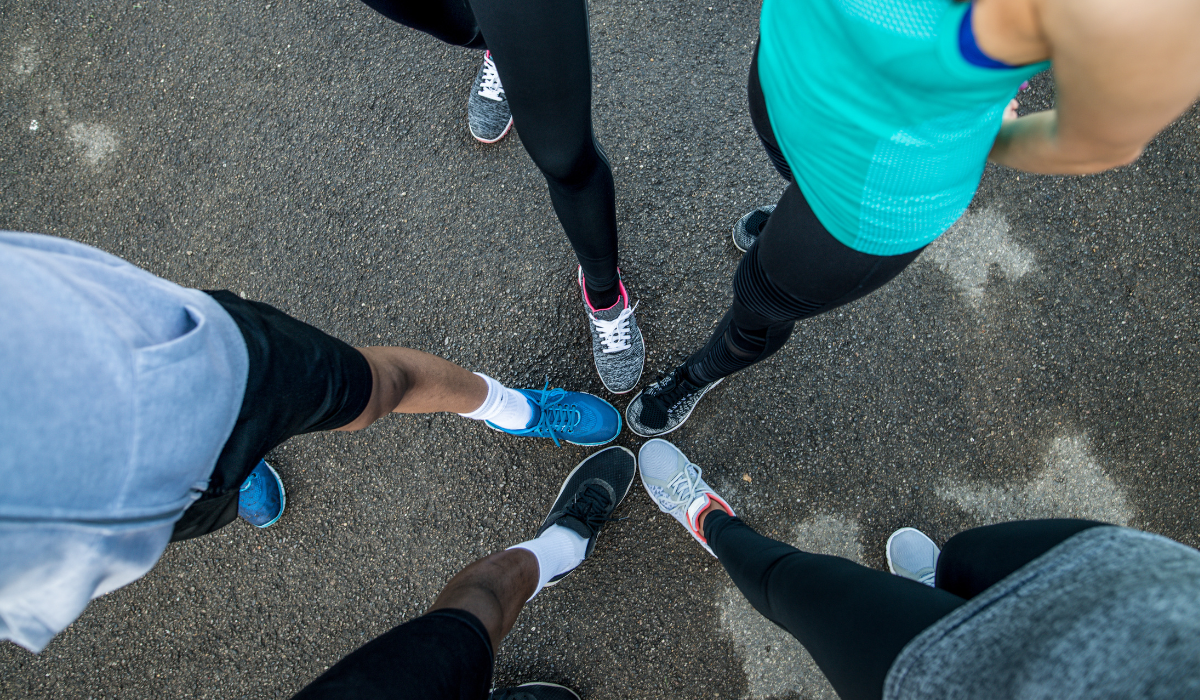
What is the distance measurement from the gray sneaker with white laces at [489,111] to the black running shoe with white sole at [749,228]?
99 centimetres

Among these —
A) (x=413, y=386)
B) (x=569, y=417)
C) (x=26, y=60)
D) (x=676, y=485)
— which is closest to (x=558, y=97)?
(x=413, y=386)

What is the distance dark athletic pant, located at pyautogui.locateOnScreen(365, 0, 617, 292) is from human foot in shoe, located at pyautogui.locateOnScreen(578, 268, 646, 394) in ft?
1.14

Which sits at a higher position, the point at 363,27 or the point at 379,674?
the point at 363,27

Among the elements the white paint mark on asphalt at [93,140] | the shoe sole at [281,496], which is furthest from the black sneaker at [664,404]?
the white paint mark on asphalt at [93,140]

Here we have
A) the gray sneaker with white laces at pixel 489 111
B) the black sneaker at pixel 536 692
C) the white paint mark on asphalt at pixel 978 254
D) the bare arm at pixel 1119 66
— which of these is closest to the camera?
the bare arm at pixel 1119 66

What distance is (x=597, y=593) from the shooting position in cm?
179

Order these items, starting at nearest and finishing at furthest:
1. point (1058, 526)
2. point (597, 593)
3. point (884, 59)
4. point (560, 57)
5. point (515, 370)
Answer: point (884, 59), point (1058, 526), point (560, 57), point (597, 593), point (515, 370)

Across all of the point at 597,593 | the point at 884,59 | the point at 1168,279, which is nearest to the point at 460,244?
the point at 597,593

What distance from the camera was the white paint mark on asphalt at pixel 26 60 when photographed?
7.19 feet

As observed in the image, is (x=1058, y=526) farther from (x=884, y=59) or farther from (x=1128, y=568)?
(x=884, y=59)

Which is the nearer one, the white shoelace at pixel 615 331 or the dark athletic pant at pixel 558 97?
the dark athletic pant at pixel 558 97

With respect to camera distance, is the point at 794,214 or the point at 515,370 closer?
the point at 794,214

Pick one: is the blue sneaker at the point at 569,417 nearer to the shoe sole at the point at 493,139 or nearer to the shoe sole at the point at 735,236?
the shoe sole at the point at 735,236

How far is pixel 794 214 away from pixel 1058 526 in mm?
715
